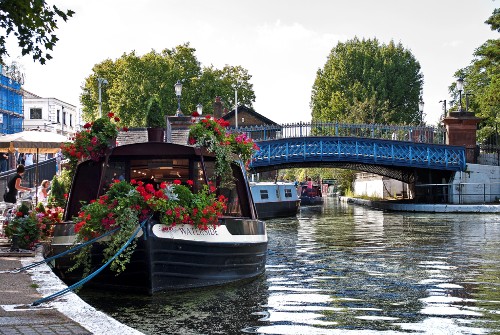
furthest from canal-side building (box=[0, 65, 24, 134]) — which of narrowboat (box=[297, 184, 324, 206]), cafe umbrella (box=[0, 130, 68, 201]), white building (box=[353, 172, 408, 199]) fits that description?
cafe umbrella (box=[0, 130, 68, 201])

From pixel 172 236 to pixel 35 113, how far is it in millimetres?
81193

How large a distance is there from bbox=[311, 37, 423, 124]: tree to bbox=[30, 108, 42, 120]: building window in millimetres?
31757

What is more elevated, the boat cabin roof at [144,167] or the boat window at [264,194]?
the boat cabin roof at [144,167]

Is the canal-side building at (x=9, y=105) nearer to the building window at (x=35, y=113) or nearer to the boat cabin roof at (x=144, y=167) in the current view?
the building window at (x=35, y=113)

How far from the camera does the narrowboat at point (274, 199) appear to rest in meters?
38.2

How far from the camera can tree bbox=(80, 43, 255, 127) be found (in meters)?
70.6

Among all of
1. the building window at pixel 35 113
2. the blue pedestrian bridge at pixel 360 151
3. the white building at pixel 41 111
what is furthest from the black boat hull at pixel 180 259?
the building window at pixel 35 113

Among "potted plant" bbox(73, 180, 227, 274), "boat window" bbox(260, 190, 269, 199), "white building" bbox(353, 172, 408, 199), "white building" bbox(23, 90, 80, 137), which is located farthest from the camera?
"white building" bbox(23, 90, 80, 137)

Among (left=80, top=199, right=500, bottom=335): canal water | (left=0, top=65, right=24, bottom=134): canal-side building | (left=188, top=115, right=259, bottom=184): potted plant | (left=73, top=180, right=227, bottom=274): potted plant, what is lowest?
(left=80, top=199, right=500, bottom=335): canal water

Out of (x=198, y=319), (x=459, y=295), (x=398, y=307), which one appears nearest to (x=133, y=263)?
(x=198, y=319)

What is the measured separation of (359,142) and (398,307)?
35235mm

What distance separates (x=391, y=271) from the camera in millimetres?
15492

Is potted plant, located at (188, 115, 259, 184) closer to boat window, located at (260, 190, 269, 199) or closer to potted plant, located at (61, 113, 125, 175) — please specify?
potted plant, located at (61, 113, 125, 175)

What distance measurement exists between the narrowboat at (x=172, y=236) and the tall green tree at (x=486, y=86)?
32354mm
